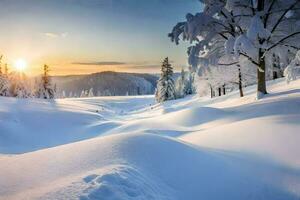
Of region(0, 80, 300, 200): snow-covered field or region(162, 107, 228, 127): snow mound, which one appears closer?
region(0, 80, 300, 200): snow-covered field

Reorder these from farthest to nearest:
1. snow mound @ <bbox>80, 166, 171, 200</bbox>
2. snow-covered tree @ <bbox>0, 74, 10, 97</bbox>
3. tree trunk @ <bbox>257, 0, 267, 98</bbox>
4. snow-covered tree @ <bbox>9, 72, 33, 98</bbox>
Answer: snow-covered tree @ <bbox>9, 72, 33, 98</bbox>, snow-covered tree @ <bbox>0, 74, 10, 97</bbox>, tree trunk @ <bbox>257, 0, 267, 98</bbox>, snow mound @ <bbox>80, 166, 171, 200</bbox>

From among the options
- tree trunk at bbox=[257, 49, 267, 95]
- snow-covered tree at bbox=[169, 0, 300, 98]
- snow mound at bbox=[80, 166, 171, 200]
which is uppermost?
snow-covered tree at bbox=[169, 0, 300, 98]

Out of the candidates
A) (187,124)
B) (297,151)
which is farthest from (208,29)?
(297,151)

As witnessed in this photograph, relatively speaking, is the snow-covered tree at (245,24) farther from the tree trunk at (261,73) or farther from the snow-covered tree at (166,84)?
the snow-covered tree at (166,84)

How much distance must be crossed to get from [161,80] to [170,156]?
54813mm

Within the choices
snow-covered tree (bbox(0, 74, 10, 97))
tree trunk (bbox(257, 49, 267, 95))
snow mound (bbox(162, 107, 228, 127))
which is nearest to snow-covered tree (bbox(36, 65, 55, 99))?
snow-covered tree (bbox(0, 74, 10, 97))

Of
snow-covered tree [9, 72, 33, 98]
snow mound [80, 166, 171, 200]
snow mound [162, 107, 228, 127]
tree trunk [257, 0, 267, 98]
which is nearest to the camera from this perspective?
snow mound [80, 166, 171, 200]

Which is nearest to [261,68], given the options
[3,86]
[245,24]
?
[245,24]

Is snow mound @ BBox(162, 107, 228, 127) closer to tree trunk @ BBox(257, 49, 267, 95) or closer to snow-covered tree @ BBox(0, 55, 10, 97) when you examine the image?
tree trunk @ BBox(257, 49, 267, 95)

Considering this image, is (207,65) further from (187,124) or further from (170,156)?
(170,156)

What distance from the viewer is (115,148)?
254 inches

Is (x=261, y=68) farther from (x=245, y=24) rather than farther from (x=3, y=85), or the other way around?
(x=3, y=85)

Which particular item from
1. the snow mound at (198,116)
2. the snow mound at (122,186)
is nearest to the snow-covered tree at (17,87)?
the snow mound at (198,116)

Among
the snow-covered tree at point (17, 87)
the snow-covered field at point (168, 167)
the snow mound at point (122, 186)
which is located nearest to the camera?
the snow mound at point (122, 186)
